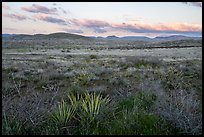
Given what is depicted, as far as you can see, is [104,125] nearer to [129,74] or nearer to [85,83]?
[85,83]

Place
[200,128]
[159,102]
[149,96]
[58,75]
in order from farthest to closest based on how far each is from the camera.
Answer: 1. [58,75]
2. [149,96]
3. [159,102]
4. [200,128]

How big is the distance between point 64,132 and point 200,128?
9.27ft

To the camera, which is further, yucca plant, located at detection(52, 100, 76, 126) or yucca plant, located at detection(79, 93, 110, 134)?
yucca plant, located at detection(52, 100, 76, 126)

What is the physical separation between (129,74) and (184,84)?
3.59 metres

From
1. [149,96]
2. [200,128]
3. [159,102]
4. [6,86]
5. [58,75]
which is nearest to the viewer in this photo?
[200,128]

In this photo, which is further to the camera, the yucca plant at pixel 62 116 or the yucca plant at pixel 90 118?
the yucca plant at pixel 62 116

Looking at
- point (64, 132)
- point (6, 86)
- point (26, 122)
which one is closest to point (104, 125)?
point (64, 132)

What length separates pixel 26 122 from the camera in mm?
5957

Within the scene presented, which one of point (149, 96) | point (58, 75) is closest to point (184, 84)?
point (149, 96)

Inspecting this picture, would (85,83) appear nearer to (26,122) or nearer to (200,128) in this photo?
(26,122)

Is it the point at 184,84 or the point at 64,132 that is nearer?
the point at 64,132

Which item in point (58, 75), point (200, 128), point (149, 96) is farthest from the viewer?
point (58, 75)

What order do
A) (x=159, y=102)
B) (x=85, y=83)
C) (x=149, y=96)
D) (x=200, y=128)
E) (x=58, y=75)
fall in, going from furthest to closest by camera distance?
(x=58, y=75) → (x=85, y=83) → (x=149, y=96) → (x=159, y=102) → (x=200, y=128)

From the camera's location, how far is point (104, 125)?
5.95 metres
